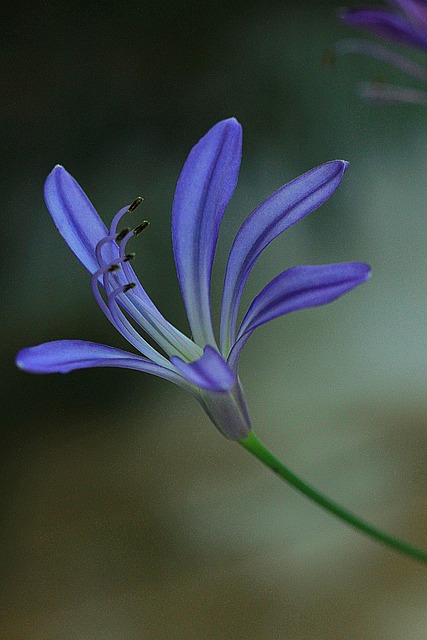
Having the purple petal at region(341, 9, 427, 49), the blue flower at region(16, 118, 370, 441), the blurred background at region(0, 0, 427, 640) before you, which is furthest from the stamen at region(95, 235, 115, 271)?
the blurred background at region(0, 0, 427, 640)

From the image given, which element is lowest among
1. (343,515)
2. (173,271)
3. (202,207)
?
(343,515)

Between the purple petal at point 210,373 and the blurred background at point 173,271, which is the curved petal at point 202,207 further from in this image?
the blurred background at point 173,271

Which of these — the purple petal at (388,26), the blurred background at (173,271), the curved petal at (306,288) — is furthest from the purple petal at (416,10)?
the blurred background at (173,271)

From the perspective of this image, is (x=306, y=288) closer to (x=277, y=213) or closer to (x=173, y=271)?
(x=277, y=213)

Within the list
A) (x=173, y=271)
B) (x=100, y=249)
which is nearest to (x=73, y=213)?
(x=100, y=249)

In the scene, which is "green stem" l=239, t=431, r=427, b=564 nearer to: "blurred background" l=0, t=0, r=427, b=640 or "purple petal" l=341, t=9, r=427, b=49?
"purple petal" l=341, t=9, r=427, b=49

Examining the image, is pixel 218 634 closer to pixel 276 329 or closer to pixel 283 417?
pixel 283 417
